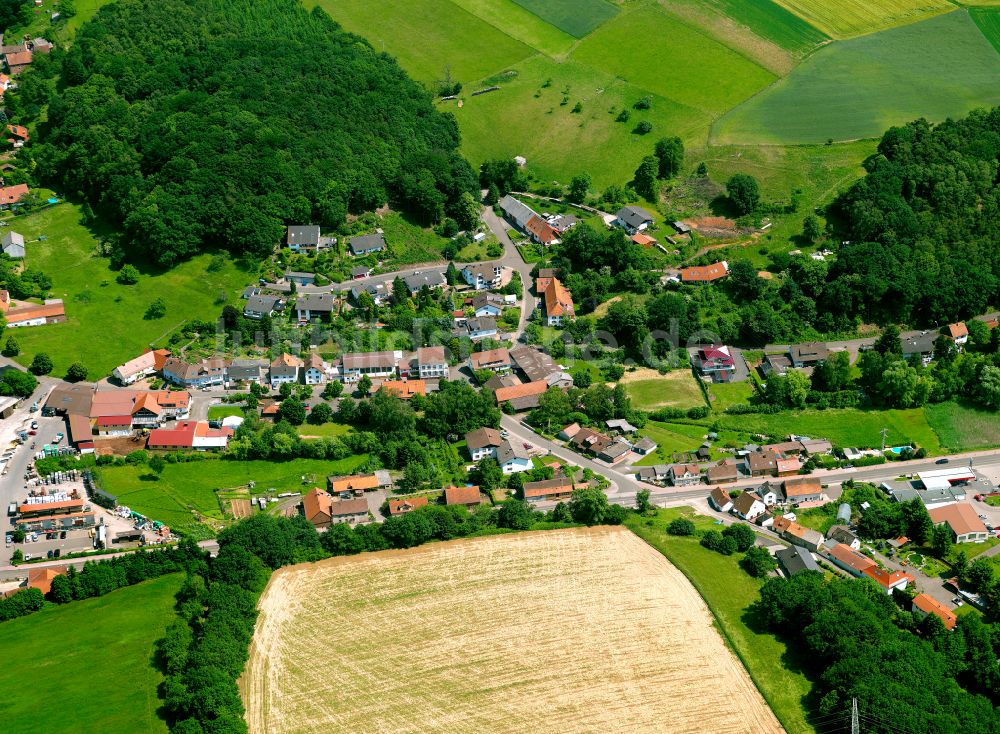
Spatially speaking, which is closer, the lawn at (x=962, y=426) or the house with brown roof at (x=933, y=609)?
the house with brown roof at (x=933, y=609)

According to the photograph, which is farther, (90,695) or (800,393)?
(800,393)

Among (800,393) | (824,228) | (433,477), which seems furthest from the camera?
(824,228)

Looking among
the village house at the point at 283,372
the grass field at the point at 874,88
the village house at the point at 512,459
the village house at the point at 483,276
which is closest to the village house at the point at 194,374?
the village house at the point at 283,372

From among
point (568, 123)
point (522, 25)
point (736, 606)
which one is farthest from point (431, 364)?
point (522, 25)

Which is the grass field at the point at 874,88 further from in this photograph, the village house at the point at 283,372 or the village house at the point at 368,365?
the village house at the point at 283,372

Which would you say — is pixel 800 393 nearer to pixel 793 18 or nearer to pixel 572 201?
pixel 572 201

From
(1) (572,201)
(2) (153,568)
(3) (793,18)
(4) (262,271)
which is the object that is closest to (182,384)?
(4) (262,271)

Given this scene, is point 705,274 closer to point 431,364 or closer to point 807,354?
point 807,354
